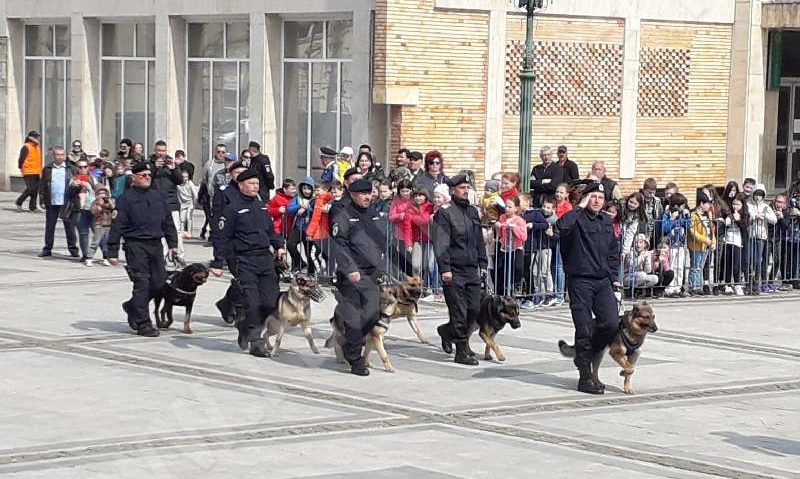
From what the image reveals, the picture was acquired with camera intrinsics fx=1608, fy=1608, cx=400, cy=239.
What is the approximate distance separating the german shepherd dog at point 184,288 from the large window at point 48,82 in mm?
21830

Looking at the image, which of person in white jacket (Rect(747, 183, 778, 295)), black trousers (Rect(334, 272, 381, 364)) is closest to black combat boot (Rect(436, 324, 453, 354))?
black trousers (Rect(334, 272, 381, 364))

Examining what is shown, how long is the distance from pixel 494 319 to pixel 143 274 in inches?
148

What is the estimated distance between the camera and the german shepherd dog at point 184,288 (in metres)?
16.4

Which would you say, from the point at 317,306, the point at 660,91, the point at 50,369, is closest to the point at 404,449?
the point at 50,369

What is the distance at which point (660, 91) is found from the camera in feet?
109

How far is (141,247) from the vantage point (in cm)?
1655

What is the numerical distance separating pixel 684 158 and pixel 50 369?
21561mm

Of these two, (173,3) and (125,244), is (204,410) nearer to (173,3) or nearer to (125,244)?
(125,244)

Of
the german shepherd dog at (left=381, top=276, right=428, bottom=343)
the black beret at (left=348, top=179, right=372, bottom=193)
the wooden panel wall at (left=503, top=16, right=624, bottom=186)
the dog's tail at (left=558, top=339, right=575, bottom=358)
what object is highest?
the wooden panel wall at (left=503, top=16, right=624, bottom=186)

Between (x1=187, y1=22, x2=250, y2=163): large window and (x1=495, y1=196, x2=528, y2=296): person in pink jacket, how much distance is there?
1446cm

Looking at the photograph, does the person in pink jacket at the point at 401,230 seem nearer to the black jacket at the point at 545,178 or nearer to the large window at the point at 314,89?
the black jacket at the point at 545,178

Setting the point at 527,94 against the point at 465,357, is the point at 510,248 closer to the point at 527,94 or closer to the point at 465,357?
the point at 465,357

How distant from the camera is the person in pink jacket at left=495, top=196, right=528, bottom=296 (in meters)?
19.5

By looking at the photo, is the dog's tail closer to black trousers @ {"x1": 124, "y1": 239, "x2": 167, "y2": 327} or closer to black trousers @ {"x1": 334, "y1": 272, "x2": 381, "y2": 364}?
black trousers @ {"x1": 334, "y1": 272, "x2": 381, "y2": 364}
